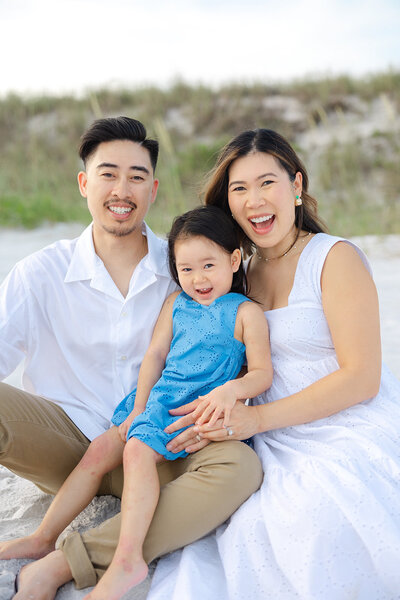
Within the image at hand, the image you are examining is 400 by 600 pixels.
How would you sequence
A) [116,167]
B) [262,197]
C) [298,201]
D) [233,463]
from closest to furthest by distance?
1. [233,463]
2. [262,197]
3. [298,201]
4. [116,167]

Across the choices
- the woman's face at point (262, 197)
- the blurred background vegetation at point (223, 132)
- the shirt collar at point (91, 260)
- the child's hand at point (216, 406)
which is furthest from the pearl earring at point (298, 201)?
the blurred background vegetation at point (223, 132)

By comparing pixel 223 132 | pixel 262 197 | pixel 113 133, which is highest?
pixel 223 132

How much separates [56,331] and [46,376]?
0.69ft

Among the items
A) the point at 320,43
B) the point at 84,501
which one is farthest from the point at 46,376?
the point at 320,43

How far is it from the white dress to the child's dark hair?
0.75 m

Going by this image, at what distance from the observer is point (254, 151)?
260 centimetres

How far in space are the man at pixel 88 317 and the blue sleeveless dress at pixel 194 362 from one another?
0.21m

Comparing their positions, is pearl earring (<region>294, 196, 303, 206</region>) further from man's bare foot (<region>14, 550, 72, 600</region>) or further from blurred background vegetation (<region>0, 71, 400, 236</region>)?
blurred background vegetation (<region>0, 71, 400, 236</region>)

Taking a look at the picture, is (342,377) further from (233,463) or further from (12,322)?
(12,322)

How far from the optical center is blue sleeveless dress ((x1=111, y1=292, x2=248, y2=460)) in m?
2.35

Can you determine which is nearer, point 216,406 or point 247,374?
point 216,406

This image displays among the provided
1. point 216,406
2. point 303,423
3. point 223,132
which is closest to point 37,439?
point 216,406

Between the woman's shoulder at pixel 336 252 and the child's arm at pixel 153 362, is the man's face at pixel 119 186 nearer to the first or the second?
the child's arm at pixel 153 362

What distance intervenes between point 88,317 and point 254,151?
1.01 meters
